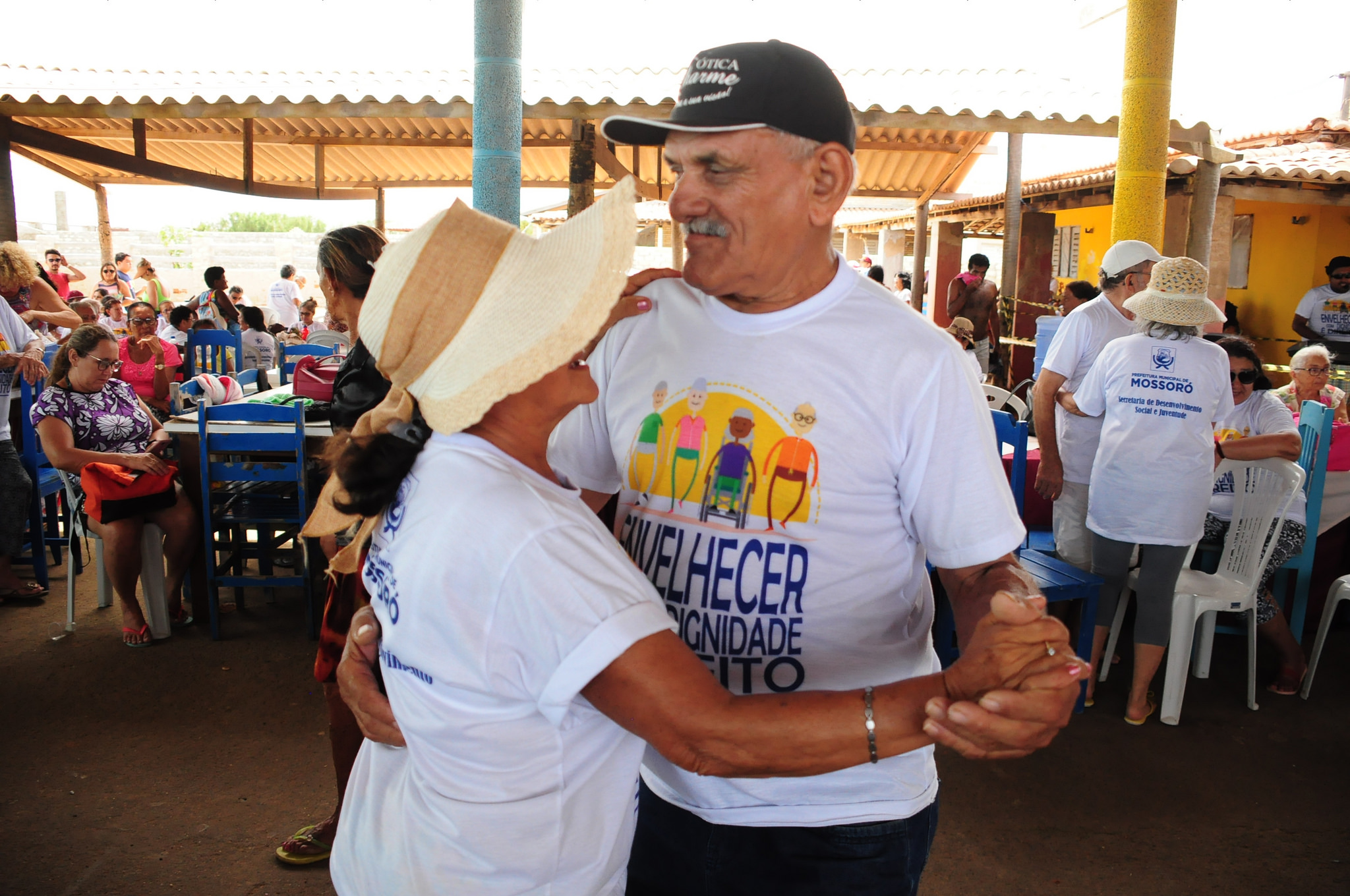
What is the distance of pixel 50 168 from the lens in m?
11.4

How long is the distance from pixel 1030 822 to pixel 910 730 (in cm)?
246

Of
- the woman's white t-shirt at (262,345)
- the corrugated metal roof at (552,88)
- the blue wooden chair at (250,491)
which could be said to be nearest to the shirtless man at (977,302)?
the corrugated metal roof at (552,88)

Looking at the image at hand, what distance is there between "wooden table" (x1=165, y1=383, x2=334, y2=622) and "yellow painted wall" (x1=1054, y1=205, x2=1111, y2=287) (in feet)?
34.6

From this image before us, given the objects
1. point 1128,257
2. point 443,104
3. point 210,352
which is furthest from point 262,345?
point 1128,257

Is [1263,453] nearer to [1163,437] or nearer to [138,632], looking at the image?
[1163,437]

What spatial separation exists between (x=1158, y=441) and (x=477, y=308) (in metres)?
3.29

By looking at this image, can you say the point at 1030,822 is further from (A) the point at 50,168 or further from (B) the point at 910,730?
(A) the point at 50,168

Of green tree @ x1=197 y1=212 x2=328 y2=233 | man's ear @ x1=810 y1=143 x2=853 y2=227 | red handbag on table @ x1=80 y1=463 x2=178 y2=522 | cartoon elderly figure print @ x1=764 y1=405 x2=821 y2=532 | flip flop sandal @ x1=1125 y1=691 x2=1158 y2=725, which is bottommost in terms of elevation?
flip flop sandal @ x1=1125 y1=691 x2=1158 y2=725

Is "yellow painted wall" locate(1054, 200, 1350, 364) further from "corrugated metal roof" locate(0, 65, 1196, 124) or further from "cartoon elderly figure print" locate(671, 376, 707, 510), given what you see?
"cartoon elderly figure print" locate(671, 376, 707, 510)

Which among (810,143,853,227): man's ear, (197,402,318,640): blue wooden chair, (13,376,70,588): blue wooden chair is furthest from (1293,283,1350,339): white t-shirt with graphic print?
(13,376,70,588): blue wooden chair

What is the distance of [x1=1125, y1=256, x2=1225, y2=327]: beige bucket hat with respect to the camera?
11.5 feet

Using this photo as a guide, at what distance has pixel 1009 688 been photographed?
1.04m

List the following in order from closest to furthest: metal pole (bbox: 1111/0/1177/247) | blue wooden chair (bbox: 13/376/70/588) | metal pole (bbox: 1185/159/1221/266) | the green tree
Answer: metal pole (bbox: 1111/0/1177/247)
blue wooden chair (bbox: 13/376/70/588)
metal pole (bbox: 1185/159/1221/266)
the green tree

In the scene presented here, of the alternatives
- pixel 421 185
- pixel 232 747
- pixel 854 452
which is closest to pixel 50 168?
pixel 421 185
